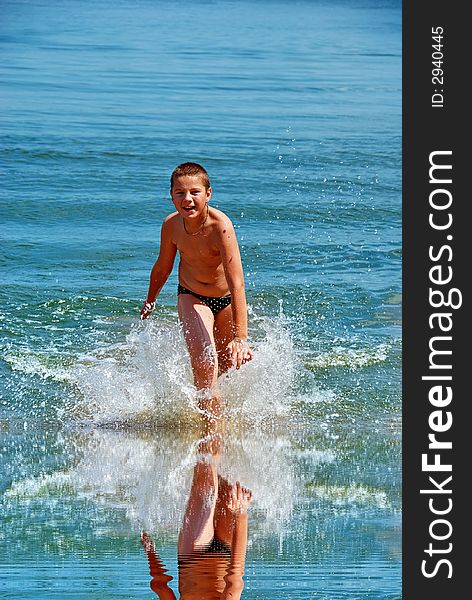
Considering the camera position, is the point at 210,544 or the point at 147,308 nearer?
the point at 210,544

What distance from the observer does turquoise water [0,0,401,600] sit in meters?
5.27

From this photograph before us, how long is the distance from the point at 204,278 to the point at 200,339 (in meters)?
0.37

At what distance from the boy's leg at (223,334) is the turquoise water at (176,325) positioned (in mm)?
124

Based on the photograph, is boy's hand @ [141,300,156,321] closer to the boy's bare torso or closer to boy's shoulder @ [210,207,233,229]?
the boy's bare torso

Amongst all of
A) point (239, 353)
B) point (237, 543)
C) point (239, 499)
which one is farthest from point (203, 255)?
point (237, 543)

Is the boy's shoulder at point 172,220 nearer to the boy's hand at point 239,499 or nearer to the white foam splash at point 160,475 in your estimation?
the white foam splash at point 160,475

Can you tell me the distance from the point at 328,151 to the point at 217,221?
9.89 metres

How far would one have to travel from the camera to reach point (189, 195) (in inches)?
272

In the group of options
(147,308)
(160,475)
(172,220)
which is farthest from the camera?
(147,308)

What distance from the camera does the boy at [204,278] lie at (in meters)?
6.94

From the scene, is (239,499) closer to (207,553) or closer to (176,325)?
(207,553)

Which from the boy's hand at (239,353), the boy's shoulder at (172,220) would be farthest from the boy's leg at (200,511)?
the boy's shoulder at (172,220)

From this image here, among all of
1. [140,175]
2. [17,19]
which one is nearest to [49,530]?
[140,175]

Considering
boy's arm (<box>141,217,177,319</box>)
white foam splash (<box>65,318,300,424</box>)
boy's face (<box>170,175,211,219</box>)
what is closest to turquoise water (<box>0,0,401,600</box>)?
white foam splash (<box>65,318,300,424</box>)
